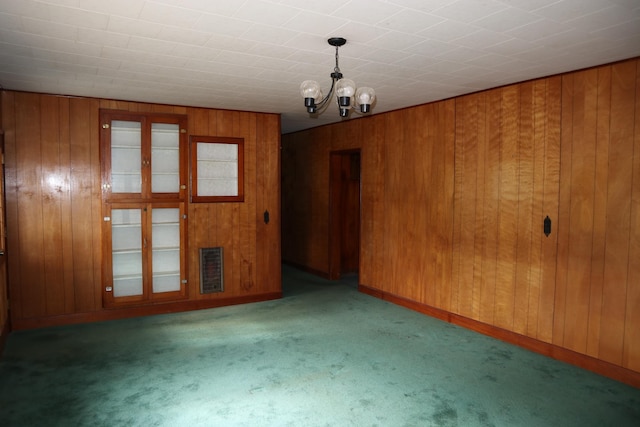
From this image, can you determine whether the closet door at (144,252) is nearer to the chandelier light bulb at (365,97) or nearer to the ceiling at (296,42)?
the ceiling at (296,42)

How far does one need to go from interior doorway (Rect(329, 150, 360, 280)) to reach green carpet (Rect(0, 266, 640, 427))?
7.77ft

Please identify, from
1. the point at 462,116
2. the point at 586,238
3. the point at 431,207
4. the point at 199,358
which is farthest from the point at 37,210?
the point at 586,238

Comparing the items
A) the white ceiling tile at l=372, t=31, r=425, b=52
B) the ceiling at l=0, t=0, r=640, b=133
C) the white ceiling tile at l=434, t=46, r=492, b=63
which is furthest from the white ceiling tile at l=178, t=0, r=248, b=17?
the white ceiling tile at l=434, t=46, r=492, b=63

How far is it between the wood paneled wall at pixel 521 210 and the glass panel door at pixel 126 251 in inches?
126

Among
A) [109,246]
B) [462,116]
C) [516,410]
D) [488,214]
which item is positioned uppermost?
[462,116]

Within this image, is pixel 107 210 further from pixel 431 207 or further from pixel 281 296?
pixel 431 207

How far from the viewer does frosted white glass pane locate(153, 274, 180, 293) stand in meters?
5.56

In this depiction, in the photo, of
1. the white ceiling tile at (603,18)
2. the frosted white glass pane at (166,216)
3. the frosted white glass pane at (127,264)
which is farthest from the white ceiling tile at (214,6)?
the frosted white glass pane at (127,264)

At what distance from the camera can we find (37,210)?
4.92 m

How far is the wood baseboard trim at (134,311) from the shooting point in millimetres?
4923

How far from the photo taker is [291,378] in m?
3.62

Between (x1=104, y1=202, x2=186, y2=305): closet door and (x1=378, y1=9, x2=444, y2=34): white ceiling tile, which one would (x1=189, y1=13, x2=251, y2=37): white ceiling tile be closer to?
(x1=378, y1=9, x2=444, y2=34): white ceiling tile

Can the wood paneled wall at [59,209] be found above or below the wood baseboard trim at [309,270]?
above

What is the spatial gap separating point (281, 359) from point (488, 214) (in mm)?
2659
